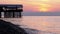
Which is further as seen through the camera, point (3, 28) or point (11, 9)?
point (11, 9)

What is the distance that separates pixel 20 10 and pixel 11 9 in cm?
381

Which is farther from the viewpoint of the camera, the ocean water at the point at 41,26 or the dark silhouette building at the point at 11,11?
the dark silhouette building at the point at 11,11

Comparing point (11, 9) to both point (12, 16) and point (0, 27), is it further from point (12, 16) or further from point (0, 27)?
point (0, 27)

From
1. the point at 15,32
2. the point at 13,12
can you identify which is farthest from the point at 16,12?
the point at 15,32

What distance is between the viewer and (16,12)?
270ft

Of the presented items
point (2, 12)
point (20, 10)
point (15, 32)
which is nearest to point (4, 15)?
point (2, 12)

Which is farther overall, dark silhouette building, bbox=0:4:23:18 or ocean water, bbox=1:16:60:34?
dark silhouette building, bbox=0:4:23:18

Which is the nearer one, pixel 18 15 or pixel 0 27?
pixel 0 27

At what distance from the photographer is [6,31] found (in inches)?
367

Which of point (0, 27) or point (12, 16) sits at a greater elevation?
point (0, 27)

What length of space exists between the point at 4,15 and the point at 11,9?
157 inches

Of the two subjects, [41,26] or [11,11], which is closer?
[41,26]

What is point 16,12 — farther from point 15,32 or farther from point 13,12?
point 15,32

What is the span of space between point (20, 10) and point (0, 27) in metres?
72.0
